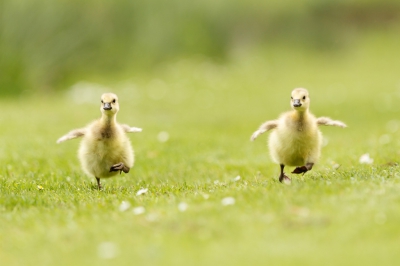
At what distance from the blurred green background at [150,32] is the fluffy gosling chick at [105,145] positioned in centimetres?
1559

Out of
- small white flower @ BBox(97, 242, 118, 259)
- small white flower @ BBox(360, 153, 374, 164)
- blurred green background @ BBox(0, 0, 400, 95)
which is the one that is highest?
blurred green background @ BBox(0, 0, 400, 95)

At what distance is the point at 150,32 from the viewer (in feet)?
87.9

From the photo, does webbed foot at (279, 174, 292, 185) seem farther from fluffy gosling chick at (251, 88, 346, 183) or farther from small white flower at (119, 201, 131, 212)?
small white flower at (119, 201, 131, 212)

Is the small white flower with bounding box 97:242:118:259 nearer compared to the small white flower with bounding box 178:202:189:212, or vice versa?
the small white flower with bounding box 97:242:118:259

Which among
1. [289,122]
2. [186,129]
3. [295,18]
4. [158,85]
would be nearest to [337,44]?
[295,18]

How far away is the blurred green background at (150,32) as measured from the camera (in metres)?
24.2

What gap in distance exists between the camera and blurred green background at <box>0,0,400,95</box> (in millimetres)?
24250

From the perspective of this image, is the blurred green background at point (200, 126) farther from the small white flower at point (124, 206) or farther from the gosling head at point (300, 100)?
the gosling head at point (300, 100)

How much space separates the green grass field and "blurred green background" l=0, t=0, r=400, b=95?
3.33 m

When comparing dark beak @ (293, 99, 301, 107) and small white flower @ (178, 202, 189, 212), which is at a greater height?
dark beak @ (293, 99, 301, 107)

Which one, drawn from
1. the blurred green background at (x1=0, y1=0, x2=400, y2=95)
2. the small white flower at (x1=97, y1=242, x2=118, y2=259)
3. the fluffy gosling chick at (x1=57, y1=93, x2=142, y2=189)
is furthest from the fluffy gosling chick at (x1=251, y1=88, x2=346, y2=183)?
the blurred green background at (x1=0, y1=0, x2=400, y2=95)

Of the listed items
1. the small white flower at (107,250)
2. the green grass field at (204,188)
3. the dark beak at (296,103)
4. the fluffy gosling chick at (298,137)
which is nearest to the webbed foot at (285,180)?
the fluffy gosling chick at (298,137)

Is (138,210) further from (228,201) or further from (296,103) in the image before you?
(296,103)

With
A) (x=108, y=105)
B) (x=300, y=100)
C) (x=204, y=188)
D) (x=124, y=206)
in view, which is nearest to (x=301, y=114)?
(x=300, y=100)
